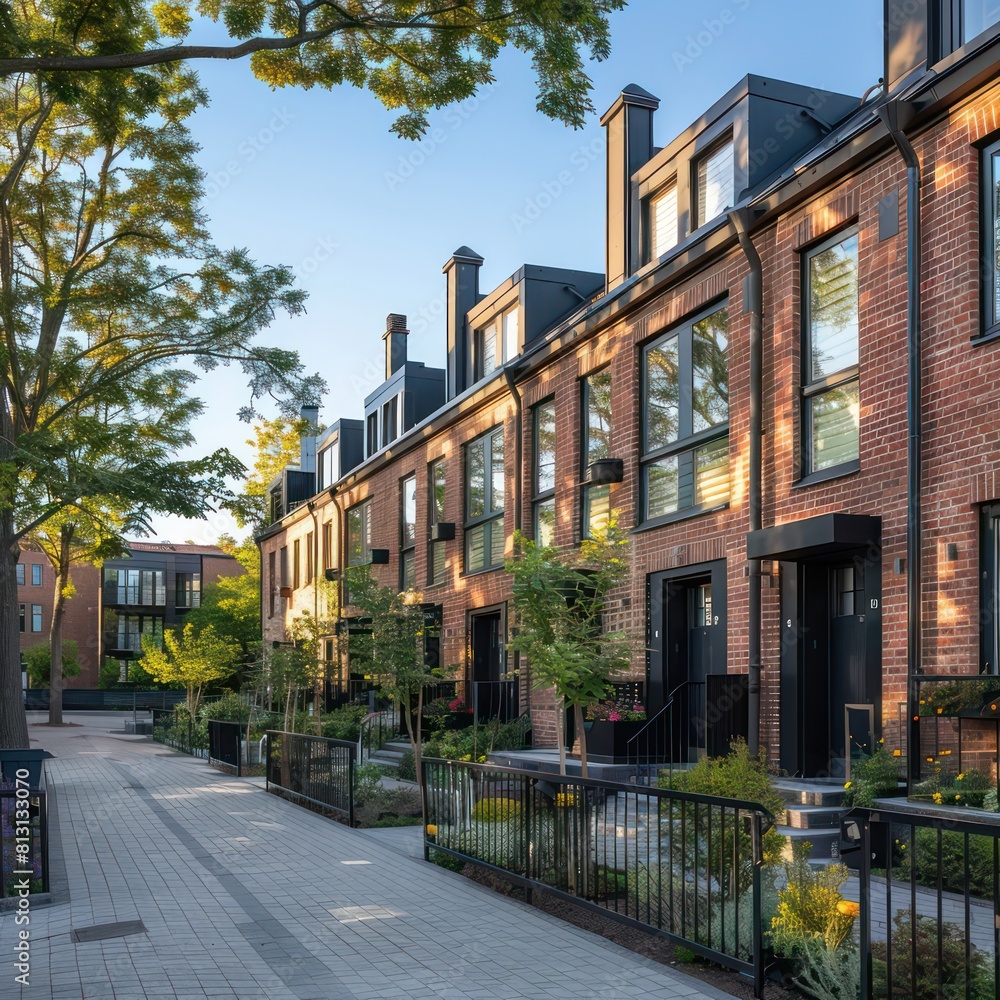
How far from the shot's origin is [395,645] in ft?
51.5

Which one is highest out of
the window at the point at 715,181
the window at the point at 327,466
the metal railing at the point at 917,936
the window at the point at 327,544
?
the window at the point at 715,181

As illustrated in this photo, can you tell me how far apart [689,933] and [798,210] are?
26.1 feet

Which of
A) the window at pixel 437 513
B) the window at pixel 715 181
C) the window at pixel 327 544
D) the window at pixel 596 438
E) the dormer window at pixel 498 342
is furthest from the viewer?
the window at pixel 327 544

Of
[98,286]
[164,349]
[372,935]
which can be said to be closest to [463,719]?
[164,349]

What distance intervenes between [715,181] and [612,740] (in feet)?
23.2

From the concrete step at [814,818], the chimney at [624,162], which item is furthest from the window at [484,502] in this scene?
the concrete step at [814,818]

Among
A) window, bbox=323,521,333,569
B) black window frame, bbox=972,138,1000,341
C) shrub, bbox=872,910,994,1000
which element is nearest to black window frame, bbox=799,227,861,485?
black window frame, bbox=972,138,1000,341

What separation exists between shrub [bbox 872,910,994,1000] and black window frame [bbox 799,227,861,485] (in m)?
6.21

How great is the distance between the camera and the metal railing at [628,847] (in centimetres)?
579

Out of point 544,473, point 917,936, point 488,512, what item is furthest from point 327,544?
point 917,936

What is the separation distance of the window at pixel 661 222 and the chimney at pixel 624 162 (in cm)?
35

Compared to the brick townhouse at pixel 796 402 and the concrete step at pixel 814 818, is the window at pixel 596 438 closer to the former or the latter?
the brick townhouse at pixel 796 402

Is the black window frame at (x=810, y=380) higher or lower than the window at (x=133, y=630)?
higher

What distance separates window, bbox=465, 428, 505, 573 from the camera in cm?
1906
